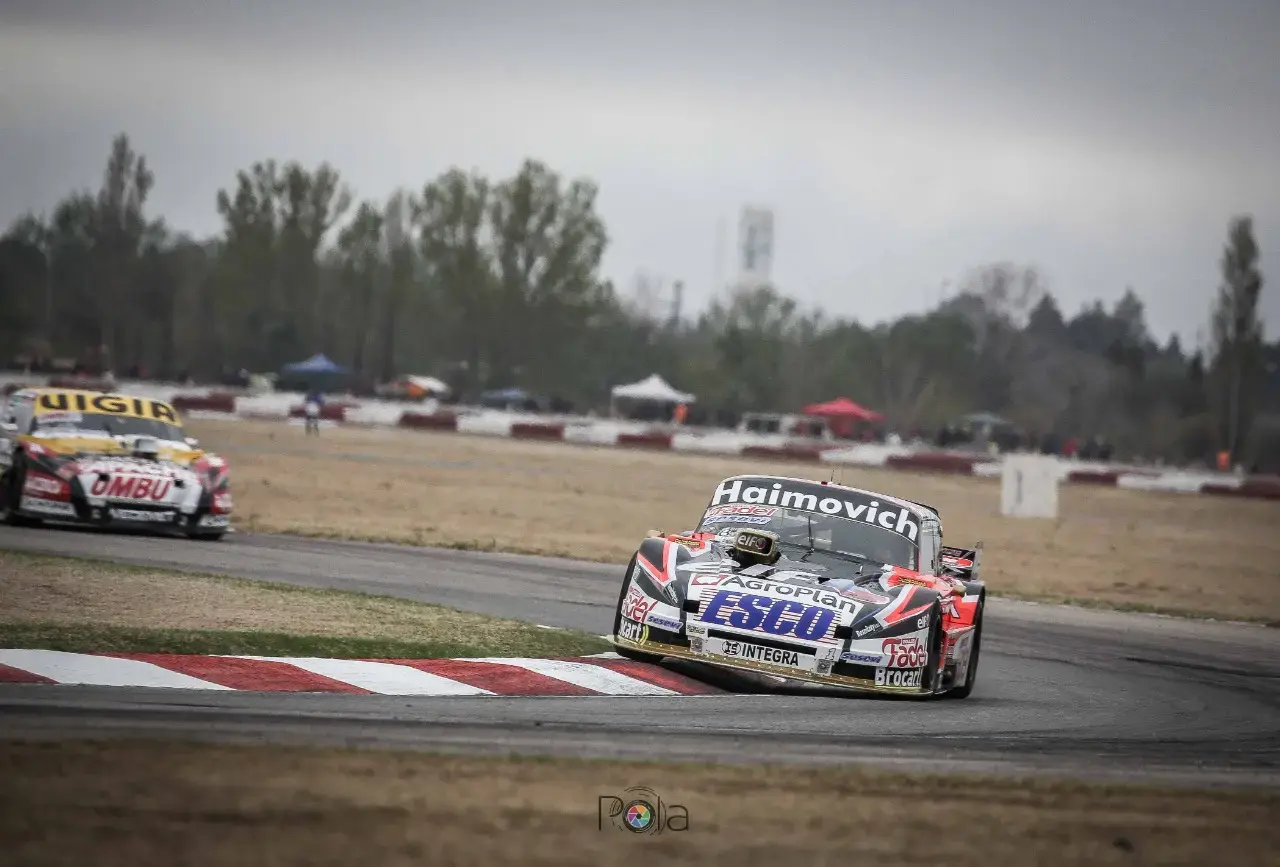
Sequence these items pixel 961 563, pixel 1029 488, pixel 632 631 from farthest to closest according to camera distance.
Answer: pixel 1029 488 → pixel 961 563 → pixel 632 631

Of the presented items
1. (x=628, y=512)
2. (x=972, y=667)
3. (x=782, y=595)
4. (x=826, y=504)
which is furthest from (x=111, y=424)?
(x=628, y=512)

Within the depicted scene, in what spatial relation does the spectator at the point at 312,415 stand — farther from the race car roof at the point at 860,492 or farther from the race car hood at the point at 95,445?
the race car roof at the point at 860,492

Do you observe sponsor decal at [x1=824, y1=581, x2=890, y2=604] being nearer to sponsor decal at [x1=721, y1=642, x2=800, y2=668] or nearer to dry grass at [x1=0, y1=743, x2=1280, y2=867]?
sponsor decal at [x1=721, y1=642, x2=800, y2=668]

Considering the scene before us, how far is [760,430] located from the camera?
77875mm

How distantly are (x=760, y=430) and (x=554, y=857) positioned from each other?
72.8 meters

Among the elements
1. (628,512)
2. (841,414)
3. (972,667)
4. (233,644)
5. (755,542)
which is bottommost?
(628,512)

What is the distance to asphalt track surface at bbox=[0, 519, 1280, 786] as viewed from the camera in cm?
750

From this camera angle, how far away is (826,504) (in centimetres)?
1249

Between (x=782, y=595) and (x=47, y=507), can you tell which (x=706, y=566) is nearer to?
(x=782, y=595)

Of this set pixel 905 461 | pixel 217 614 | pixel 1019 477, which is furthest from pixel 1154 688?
pixel 905 461

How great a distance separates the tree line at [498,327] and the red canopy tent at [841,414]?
4367 millimetres

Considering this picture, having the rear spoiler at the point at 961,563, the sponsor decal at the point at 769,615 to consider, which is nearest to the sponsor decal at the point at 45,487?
the rear spoiler at the point at 961,563

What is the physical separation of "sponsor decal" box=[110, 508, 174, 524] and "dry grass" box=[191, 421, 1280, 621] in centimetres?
313

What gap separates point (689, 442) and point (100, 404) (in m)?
39.7
